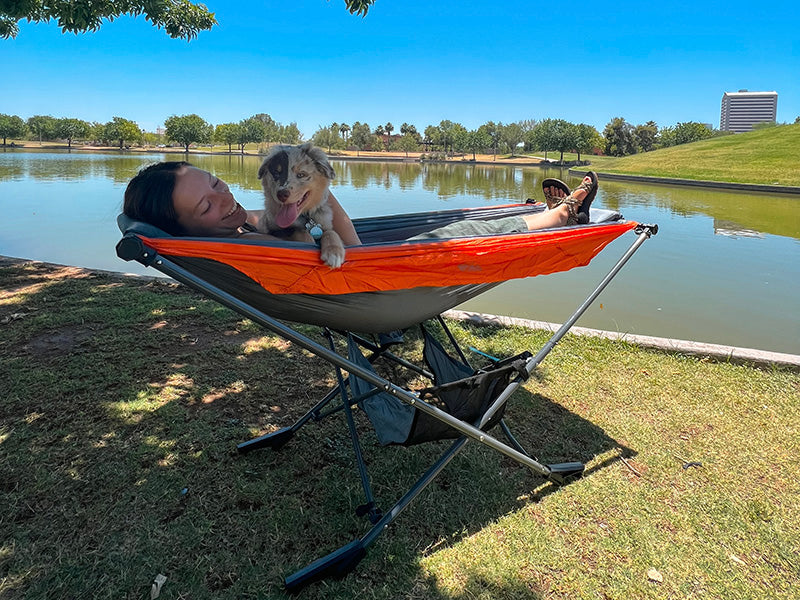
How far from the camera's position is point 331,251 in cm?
161

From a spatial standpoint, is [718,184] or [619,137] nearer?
[718,184]

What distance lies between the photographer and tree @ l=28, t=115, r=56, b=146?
75812 mm

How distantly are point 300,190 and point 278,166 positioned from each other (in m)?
0.11

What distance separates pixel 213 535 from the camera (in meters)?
1.79

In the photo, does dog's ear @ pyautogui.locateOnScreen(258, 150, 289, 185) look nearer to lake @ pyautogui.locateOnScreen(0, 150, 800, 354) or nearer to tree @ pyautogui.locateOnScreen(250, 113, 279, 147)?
lake @ pyautogui.locateOnScreen(0, 150, 800, 354)

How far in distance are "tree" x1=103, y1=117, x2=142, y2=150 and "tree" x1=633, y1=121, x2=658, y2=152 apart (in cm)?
7520

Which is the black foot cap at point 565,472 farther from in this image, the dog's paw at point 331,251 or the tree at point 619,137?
the tree at point 619,137

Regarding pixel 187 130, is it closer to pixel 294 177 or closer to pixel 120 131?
pixel 120 131

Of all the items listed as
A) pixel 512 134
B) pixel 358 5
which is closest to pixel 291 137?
pixel 358 5

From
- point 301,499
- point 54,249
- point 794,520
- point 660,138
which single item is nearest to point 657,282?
point 794,520

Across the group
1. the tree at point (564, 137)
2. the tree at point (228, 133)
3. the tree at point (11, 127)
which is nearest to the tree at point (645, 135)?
the tree at point (564, 137)

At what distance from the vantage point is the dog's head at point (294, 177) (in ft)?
5.67

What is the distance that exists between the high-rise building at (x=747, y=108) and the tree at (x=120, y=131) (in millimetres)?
211963

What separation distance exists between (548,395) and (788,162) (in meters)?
33.0
